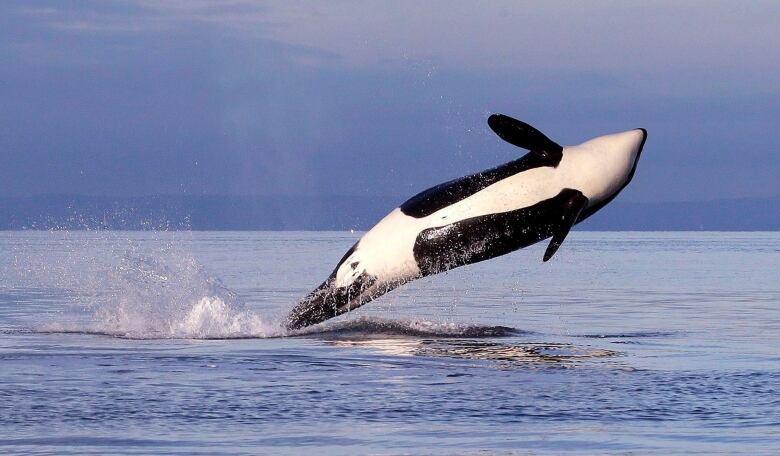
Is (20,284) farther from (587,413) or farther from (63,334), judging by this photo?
(587,413)

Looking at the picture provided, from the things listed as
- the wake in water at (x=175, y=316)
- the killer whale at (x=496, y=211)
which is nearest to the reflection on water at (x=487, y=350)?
the killer whale at (x=496, y=211)

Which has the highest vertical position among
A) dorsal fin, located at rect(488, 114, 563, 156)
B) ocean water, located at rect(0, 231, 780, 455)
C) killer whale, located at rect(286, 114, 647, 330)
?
dorsal fin, located at rect(488, 114, 563, 156)

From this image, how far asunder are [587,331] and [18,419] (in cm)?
1309

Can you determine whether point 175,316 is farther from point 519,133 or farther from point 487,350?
point 519,133

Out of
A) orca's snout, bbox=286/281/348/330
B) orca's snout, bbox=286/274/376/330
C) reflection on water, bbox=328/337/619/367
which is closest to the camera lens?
reflection on water, bbox=328/337/619/367

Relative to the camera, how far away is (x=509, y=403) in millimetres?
12938

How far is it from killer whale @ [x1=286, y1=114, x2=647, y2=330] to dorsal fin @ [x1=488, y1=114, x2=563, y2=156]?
0.01 m

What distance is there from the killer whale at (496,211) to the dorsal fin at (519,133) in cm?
1

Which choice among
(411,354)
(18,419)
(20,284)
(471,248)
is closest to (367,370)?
(411,354)

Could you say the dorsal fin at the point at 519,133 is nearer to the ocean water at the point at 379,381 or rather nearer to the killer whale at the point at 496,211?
the killer whale at the point at 496,211

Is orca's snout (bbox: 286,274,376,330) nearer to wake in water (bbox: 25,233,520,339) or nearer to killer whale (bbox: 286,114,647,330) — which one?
killer whale (bbox: 286,114,647,330)

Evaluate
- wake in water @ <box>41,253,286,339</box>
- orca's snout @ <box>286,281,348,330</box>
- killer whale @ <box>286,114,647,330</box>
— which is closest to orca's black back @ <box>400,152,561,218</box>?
killer whale @ <box>286,114,647,330</box>

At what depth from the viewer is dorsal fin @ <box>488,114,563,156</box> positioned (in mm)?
17750

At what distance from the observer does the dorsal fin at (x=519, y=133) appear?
58.2 ft
